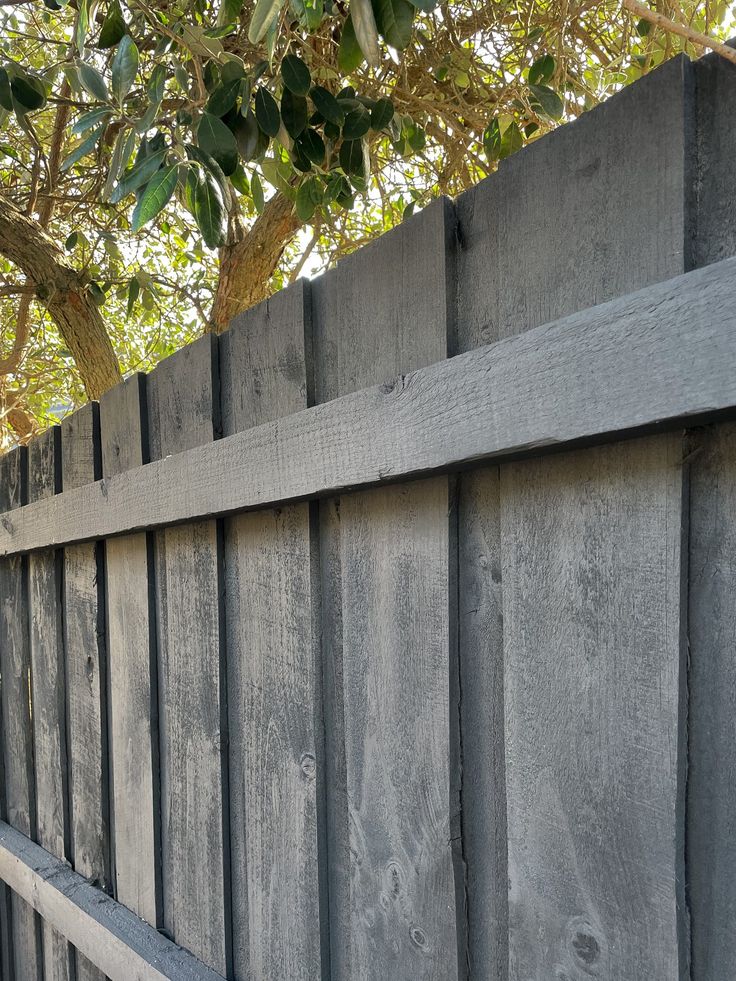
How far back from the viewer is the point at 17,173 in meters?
2.92

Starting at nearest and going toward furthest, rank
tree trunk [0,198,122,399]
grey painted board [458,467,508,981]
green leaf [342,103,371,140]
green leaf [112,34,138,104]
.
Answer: grey painted board [458,467,508,981]
green leaf [112,34,138,104]
green leaf [342,103,371,140]
tree trunk [0,198,122,399]

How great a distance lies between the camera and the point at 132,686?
1.33 meters

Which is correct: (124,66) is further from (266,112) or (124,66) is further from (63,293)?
(63,293)

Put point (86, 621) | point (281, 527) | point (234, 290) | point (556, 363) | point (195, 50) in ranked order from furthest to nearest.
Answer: point (234, 290) → point (86, 621) → point (195, 50) → point (281, 527) → point (556, 363)

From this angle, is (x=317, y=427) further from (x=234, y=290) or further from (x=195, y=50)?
(x=234, y=290)

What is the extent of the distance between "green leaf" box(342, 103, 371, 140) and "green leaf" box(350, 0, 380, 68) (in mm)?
389

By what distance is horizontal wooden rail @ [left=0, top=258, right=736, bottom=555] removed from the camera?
52 centimetres

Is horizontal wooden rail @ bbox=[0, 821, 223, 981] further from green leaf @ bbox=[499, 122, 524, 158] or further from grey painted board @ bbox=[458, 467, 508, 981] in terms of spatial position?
green leaf @ bbox=[499, 122, 524, 158]

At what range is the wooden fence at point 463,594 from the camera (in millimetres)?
579

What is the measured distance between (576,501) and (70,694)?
1.30 metres

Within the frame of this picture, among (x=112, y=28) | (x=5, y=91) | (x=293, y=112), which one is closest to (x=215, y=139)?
(x=293, y=112)

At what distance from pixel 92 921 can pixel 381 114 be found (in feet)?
5.37

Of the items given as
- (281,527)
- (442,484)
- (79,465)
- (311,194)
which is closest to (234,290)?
(311,194)

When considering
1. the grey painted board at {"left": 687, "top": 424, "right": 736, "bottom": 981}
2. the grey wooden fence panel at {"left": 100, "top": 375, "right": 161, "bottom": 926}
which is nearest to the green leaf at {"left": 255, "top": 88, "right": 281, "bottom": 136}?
the grey wooden fence panel at {"left": 100, "top": 375, "right": 161, "bottom": 926}
